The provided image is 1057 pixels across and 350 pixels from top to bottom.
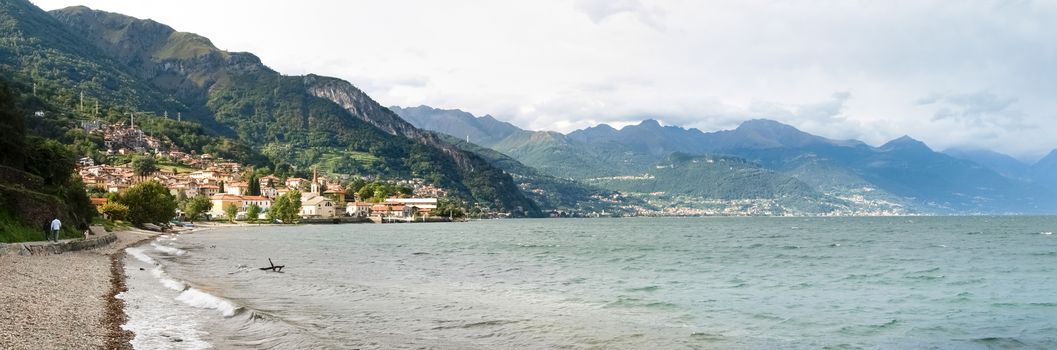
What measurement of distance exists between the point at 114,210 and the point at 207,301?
7482 centimetres

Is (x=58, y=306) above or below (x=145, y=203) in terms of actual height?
below

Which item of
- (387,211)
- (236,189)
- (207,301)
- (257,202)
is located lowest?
(207,301)

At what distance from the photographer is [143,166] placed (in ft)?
522

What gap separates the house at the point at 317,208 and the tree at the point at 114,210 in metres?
84.5

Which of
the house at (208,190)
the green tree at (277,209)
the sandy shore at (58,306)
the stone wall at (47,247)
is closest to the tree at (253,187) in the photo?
the house at (208,190)

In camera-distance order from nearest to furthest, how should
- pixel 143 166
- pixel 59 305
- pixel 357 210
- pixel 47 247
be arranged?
pixel 59 305 < pixel 47 247 < pixel 143 166 < pixel 357 210

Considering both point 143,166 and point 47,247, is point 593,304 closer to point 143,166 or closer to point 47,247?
point 47,247

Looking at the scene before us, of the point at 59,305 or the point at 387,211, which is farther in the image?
the point at 387,211

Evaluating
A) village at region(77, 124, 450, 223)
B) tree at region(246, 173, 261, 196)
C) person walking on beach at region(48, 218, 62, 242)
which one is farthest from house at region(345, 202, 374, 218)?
person walking on beach at region(48, 218, 62, 242)

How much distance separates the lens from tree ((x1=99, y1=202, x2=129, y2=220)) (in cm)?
8694

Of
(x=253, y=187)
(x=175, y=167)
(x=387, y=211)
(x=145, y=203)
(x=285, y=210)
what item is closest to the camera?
(x=145, y=203)

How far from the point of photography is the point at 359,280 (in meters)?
33.3

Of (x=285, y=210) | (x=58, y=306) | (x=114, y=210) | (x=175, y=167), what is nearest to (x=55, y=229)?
(x=58, y=306)

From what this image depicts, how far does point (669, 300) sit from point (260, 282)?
17338 millimetres
